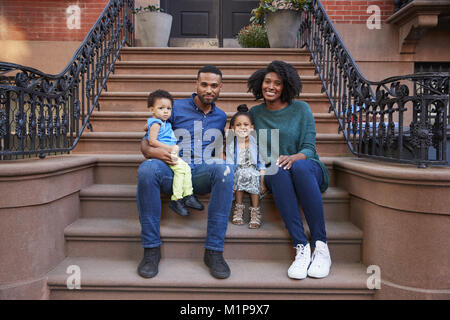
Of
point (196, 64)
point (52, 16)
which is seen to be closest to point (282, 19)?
point (196, 64)

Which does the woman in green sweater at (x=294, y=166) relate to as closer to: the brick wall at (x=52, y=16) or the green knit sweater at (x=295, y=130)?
the green knit sweater at (x=295, y=130)

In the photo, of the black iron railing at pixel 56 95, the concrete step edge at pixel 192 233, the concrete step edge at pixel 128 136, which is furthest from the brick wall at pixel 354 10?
the concrete step edge at pixel 192 233

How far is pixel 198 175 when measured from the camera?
232 centimetres

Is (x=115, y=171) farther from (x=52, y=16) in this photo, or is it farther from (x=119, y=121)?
(x=52, y=16)

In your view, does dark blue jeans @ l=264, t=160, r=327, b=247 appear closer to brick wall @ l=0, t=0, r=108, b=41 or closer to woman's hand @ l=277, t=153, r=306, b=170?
woman's hand @ l=277, t=153, r=306, b=170

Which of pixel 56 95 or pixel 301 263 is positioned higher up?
pixel 56 95

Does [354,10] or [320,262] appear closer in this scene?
[320,262]

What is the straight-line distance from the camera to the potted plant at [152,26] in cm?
509

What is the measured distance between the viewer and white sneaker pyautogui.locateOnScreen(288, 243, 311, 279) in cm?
204

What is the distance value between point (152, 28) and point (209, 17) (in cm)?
160

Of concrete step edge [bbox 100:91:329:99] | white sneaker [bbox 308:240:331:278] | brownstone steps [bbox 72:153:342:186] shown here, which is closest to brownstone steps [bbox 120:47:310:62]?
concrete step edge [bbox 100:91:329:99]
